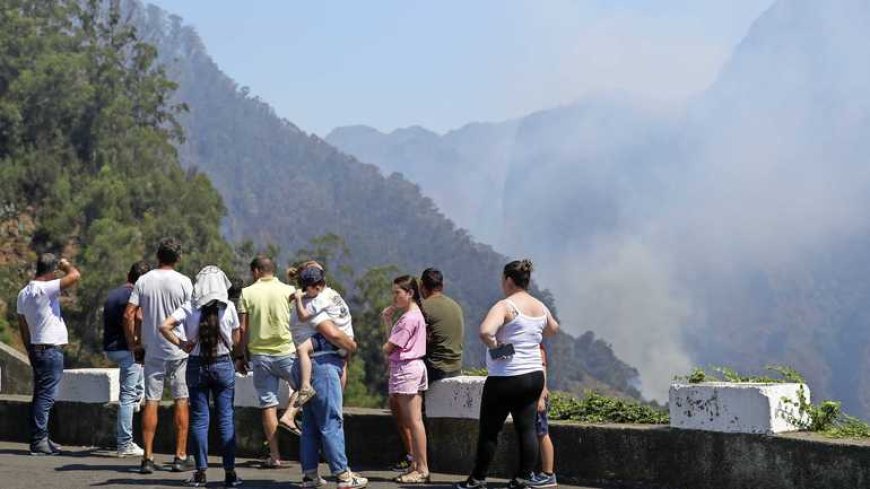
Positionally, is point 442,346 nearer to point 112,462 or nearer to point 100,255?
point 112,462

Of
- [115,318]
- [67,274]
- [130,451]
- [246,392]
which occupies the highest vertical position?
[67,274]

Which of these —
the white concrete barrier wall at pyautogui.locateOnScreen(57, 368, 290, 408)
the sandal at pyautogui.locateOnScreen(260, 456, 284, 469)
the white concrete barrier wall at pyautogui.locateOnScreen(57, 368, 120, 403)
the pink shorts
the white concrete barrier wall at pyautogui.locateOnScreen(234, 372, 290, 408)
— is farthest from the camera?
the white concrete barrier wall at pyautogui.locateOnScreen(57, 368, 120, 403)

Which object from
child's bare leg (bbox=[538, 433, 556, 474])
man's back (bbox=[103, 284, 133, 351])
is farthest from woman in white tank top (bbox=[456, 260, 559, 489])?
man's back (bbox=[103, 284, 133, 351])

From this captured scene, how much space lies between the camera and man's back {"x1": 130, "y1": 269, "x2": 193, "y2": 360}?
9680 millimetres

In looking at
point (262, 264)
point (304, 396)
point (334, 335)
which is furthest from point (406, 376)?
point (262, 264)

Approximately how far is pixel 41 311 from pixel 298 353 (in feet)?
11.7

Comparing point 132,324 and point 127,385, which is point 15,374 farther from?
point 132,324

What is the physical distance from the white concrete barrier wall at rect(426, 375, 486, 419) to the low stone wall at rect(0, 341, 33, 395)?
291 inches

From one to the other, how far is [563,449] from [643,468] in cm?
70

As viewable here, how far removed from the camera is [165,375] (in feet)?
32.3

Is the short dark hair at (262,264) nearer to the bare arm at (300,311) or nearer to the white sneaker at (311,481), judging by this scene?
the bare arm at (300,311)

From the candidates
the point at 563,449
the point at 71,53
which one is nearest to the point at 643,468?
the point at 563,449

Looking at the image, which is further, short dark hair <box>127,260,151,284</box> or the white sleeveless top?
short dark hair <box>127,260,151,284</box>

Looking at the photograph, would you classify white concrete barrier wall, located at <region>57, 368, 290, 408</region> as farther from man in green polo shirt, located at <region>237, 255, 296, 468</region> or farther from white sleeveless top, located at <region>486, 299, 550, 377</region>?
white sleeveless top, located at <region>486, 299, 550, 377</region>
